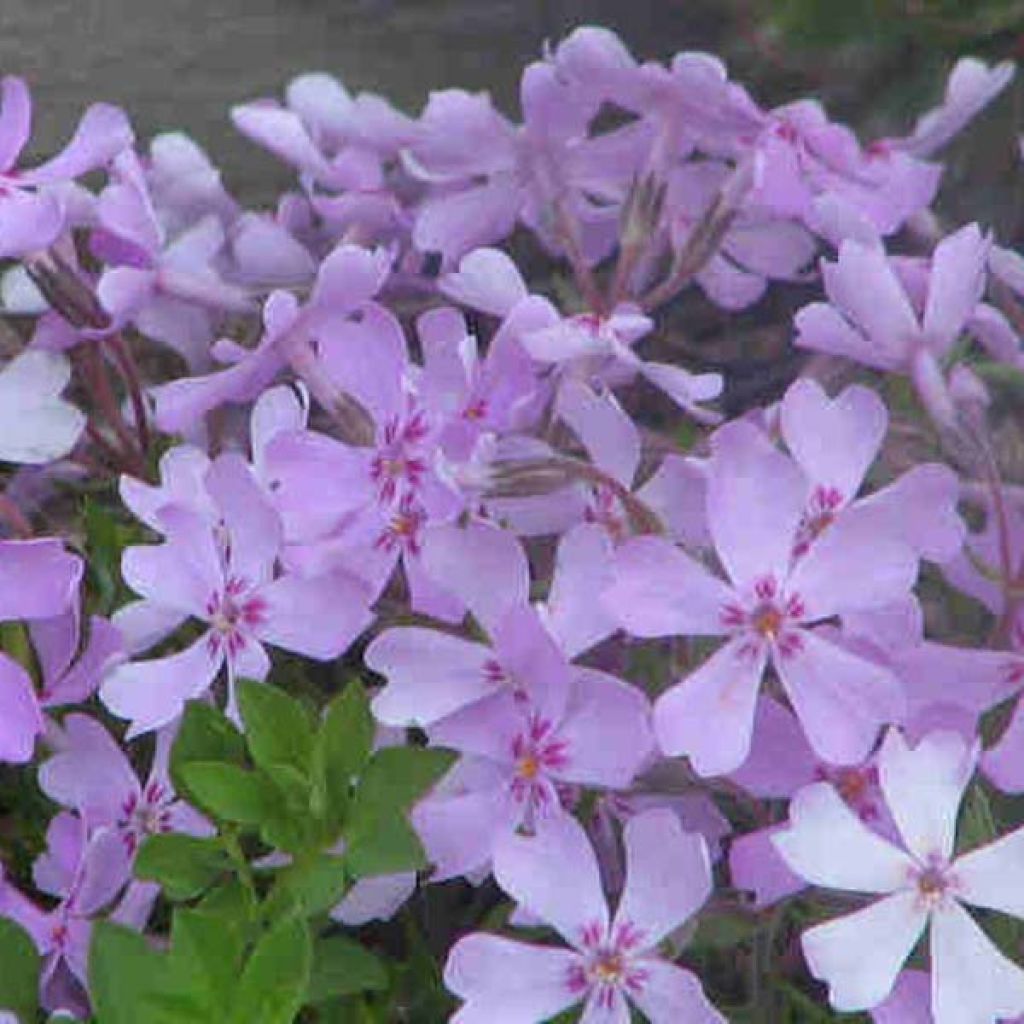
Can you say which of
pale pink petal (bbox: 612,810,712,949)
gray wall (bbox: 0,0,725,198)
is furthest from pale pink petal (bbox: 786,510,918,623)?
gray wall (bbox: 0,0,725,198)

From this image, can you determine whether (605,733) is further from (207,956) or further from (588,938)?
(207,956)

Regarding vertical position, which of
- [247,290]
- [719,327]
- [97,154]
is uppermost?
[97,154]

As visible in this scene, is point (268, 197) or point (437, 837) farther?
point (268, 197)

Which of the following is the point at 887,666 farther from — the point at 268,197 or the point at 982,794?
the point at 268,197

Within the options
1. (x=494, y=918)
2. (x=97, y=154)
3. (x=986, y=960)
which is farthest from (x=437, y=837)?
(x=97, y=154)

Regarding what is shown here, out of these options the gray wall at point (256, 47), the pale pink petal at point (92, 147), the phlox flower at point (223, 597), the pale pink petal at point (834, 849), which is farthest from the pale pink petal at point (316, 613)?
the gray wall at point (256, 47)

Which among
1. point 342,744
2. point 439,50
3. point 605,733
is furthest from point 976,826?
point 439,50

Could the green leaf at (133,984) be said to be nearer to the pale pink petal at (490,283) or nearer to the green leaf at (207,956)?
the green leaf at (207,956)
